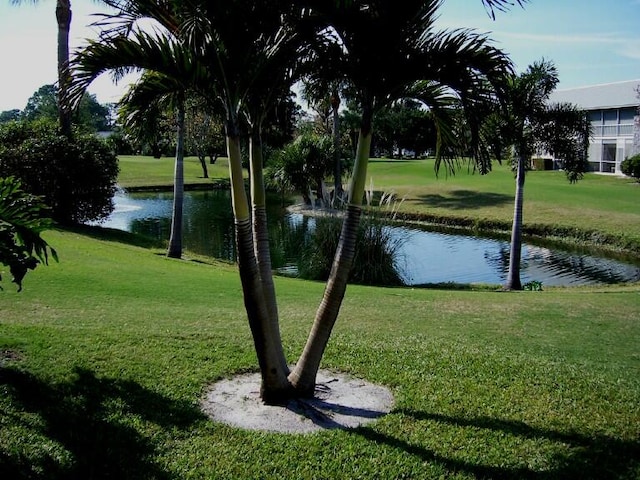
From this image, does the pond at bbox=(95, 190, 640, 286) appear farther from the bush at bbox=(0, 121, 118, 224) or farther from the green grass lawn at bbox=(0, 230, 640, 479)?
the green grass lawn at bbox=(0, 230, 640, 479)

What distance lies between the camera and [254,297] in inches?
229

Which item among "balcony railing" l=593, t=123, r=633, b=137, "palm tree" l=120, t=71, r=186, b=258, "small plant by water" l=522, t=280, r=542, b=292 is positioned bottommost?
"small plant by water" l=522, t=280, r=542, b=292

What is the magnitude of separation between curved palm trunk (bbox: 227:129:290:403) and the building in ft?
138

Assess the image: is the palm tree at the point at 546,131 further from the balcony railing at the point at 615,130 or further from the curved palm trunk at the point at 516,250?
the balcony railing at the point at 615,130

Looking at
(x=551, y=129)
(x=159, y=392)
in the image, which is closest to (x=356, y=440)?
(x=159, y=392)

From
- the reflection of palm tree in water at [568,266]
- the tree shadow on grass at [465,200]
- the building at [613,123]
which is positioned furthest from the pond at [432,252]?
the building at [613,123]

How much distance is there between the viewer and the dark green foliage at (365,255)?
18.5 meters

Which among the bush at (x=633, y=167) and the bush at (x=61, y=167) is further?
the bush at (x=633, y=167)

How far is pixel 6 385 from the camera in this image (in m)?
6.04

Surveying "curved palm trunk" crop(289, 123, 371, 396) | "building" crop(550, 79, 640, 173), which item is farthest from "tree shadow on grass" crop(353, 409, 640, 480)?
"building" crop(550, 79, 640, 173)

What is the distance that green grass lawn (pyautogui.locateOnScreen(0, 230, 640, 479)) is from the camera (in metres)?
5.07

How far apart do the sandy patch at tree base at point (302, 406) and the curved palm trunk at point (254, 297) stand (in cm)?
23

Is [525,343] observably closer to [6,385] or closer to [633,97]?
[6,385]

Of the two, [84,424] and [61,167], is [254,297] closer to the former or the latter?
[84,424]
